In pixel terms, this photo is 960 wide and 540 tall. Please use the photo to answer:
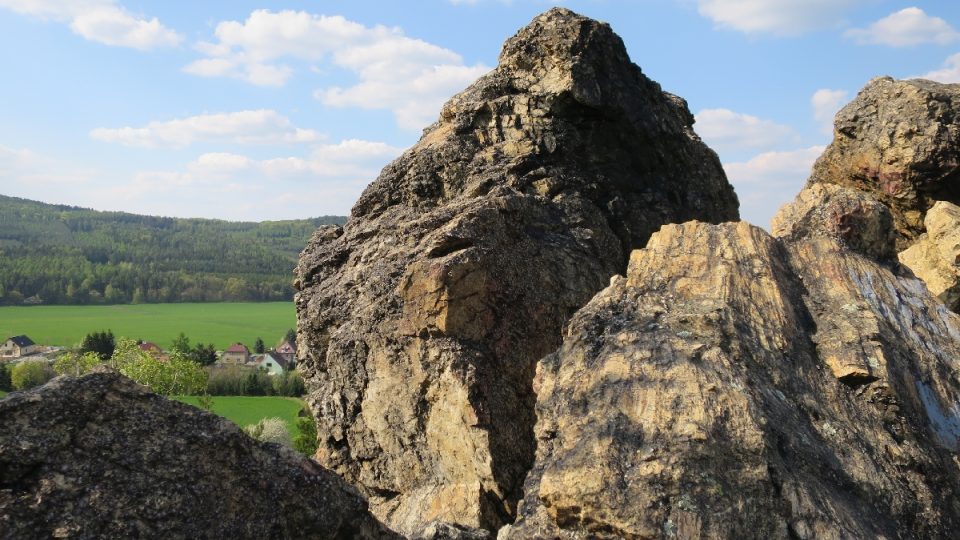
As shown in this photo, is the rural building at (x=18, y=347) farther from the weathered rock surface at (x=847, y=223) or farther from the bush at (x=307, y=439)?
the weathered rock surface at (x=847, y=223)

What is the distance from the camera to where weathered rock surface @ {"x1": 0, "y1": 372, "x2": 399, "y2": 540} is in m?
7.00

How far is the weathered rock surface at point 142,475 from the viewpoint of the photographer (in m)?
7.00

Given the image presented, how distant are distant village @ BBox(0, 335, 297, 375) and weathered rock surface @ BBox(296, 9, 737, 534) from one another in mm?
127486

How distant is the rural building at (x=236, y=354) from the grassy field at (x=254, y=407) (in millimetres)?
32474

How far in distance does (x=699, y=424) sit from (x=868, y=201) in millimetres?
7662

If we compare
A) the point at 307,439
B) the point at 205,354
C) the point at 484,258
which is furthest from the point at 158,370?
the point at 484,258

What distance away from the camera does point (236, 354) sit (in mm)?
157375

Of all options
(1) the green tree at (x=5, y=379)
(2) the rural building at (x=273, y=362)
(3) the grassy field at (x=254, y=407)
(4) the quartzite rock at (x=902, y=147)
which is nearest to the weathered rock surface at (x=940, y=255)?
(4) the quartzite rock at (x=902, y=147)

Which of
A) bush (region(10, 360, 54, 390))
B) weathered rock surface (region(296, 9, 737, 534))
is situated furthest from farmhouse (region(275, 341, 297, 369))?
weathered rock surface (region(296, 9, 737, 534))

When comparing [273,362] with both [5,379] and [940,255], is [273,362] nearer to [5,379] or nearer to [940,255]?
[5,379]

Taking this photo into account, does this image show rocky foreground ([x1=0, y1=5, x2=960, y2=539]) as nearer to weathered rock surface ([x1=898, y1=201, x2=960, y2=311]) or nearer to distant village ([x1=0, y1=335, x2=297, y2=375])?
weathered rock surface ([x1=898, y1=201, x2=960, y2=311])

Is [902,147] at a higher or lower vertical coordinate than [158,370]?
higher

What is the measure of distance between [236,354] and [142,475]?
518 ft

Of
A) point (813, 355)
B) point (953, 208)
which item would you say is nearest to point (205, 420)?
point (813, 355)
